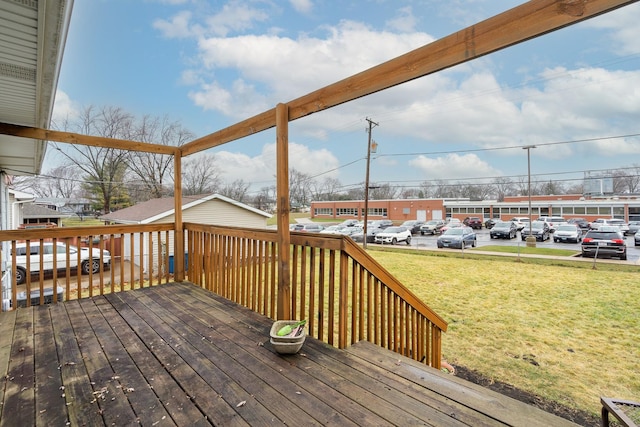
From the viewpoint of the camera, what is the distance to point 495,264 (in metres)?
11.7

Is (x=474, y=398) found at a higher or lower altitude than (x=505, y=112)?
lower

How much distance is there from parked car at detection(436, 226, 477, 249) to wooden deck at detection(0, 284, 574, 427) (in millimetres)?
16008

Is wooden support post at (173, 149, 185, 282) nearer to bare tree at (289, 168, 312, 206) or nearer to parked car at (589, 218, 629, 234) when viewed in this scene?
bare tree at (289, 168, 312, 206)

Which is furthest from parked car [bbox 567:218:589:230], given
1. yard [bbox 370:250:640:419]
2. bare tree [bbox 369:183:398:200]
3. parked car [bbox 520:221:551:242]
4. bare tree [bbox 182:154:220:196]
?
bare tree [bbox 182:154:220:196]

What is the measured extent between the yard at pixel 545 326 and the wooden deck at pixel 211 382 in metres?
2.81

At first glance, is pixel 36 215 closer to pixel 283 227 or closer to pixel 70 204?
pixel 70 204

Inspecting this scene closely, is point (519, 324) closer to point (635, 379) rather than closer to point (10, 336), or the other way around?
point (635, 379)

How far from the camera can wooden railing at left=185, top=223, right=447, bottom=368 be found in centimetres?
226

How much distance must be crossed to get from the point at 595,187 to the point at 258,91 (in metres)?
26.5

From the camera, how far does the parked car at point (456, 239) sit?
16.6 m

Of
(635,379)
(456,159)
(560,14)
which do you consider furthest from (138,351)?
(456,159)

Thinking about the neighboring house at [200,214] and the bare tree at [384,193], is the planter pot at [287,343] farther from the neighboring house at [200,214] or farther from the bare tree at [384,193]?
the bare tree at [384,193]

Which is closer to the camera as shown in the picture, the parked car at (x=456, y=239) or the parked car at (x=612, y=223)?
the parked car at (x=456, y=239)

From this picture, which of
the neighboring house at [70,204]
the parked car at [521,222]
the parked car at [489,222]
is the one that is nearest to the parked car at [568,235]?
the parked car at [521,222]
